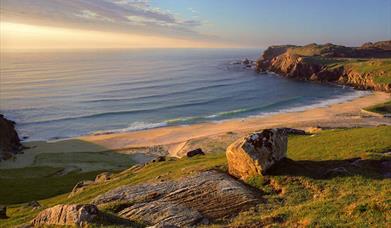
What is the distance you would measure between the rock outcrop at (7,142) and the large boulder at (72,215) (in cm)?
4800

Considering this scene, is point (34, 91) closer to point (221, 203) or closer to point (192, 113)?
point (192, 113)

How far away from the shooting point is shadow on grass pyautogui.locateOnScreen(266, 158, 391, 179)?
24.7 meters

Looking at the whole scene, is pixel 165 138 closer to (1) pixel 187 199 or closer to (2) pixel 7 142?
(2) pixel 7 142

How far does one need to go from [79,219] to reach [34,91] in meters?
128

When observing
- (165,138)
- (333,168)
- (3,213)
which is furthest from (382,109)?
(3,213)

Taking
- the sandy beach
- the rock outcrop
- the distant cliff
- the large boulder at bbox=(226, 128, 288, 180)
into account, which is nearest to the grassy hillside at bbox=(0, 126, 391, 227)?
the large boulder at bbox=(226, 128, 288, 180)

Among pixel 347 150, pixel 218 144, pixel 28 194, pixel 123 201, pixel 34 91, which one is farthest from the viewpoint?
pixel 34 91

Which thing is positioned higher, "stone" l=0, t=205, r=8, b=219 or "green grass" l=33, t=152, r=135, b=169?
"stone" l=0, t=205, r=8, b=219

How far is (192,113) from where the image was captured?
102 m

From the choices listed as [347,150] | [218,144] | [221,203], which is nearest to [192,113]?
[218,144]

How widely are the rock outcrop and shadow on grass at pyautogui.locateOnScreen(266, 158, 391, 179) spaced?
2052 inches

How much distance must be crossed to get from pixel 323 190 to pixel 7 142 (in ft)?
199

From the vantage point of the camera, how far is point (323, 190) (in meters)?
22.8

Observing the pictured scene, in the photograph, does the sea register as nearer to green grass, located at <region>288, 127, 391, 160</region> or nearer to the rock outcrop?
the rock outcrop
